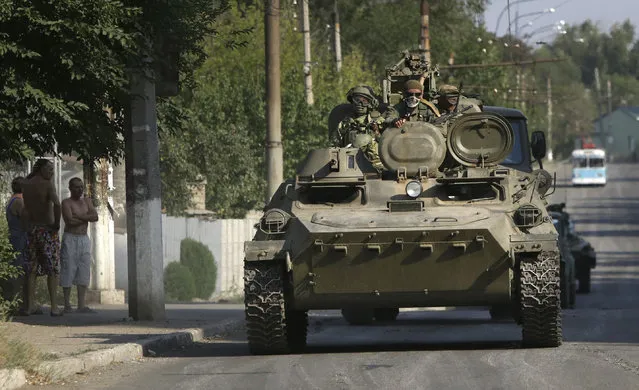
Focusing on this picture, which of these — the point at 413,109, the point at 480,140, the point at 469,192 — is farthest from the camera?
the point at 413,109

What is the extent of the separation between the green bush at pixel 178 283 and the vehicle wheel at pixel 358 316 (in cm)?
1010

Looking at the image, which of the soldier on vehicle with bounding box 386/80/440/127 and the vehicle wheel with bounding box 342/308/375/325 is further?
the vehicle wheel with bounding box 342/308/375/325

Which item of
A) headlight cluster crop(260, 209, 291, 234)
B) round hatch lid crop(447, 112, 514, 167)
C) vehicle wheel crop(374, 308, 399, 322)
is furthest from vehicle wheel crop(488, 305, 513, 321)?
headlight cluster crop(260, 209, 291, 234)

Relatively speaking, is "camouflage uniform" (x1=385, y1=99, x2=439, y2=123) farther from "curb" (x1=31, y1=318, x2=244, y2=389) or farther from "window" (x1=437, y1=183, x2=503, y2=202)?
"curb" (x1=31, y1=318, x2=244, y2=389)

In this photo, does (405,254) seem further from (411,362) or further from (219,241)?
(219,241)

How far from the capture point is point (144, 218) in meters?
18.3

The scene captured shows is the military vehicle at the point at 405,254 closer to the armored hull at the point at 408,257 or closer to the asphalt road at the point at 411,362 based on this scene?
the armored hull at the point at 408,257

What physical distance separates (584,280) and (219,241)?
33.3 ft

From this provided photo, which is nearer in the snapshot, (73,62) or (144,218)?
(73,62)

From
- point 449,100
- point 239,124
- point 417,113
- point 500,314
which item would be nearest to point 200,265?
point 500,314

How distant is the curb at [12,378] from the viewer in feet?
36.5

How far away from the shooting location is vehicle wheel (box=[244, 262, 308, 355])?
14648 mm

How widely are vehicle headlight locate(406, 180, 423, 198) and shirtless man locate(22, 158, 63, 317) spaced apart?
5534 mm

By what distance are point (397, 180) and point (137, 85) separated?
3.71 meters
